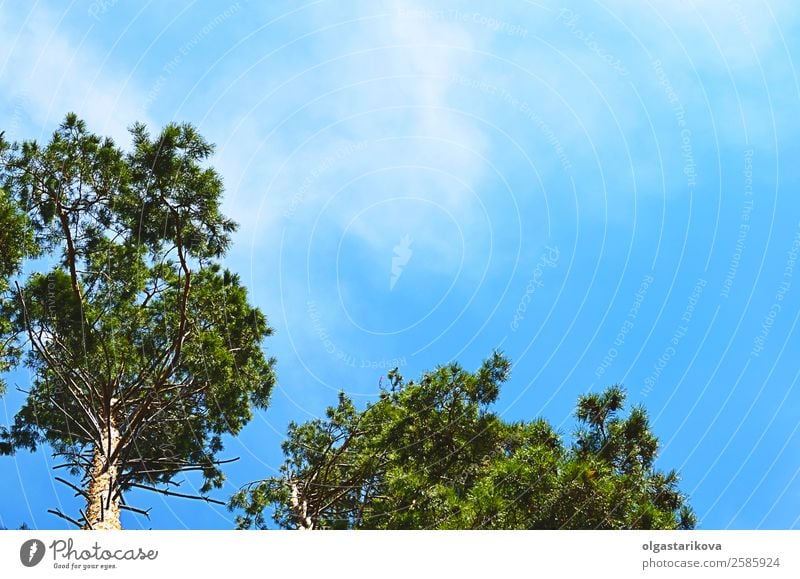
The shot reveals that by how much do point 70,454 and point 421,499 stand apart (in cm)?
557

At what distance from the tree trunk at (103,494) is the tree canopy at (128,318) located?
0.02 metres

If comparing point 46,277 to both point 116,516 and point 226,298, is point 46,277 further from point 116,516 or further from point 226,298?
point 116,516

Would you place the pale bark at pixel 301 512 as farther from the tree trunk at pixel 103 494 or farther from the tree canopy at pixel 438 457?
the tree trunk at pixel 103 494

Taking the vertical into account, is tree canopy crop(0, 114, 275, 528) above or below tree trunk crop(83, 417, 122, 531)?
above

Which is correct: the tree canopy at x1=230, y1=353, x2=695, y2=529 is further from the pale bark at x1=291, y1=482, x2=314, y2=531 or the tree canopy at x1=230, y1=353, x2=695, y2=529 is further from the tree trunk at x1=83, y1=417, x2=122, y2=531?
the tree trunk at x1=83, y1=417, x2=122, y2=531

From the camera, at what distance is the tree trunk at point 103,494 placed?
21.8 ft

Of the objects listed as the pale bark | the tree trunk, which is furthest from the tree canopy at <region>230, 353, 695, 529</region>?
the tree trunk

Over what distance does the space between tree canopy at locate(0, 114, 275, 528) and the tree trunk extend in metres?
0.02

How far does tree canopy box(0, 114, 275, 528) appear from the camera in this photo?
7.55 meters

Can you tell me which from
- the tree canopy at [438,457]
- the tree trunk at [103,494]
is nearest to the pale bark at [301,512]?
the tree canopy at [438,457]

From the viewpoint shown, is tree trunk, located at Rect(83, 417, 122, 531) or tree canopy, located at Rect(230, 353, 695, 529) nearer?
tree trunk, located at Rect(83, 417, 122, 531)

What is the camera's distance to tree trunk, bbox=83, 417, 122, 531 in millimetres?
6656

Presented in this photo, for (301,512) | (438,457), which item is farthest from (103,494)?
(438,457)
